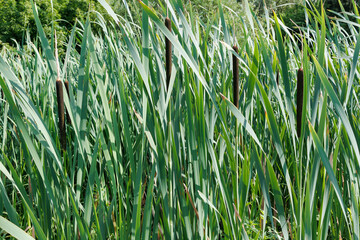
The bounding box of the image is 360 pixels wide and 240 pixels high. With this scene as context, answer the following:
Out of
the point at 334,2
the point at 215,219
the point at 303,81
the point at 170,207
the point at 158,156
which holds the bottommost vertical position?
the point at 334,2

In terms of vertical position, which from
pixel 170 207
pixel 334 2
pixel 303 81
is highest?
pixel 303 81

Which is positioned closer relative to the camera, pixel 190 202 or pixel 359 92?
pixel 190 202

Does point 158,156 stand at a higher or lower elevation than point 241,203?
higher

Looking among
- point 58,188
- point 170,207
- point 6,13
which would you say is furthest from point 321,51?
point 6,13

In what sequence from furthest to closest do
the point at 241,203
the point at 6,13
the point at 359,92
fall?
the point at 6,13
the point at 359,92
the point at 241,203

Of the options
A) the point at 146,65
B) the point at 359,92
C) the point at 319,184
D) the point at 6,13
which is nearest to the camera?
the point at 146,65

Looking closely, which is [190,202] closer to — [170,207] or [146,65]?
[170,207]

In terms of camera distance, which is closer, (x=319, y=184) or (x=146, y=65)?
(x=146, y=65)

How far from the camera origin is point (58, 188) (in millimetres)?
906

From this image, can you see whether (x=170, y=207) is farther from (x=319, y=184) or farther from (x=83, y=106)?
(x=319, y=184)

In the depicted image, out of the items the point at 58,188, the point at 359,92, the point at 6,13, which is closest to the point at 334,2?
the point at 6,13

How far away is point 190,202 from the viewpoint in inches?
39.1

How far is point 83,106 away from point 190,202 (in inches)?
15.0

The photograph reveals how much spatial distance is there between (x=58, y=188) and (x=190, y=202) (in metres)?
0.34
